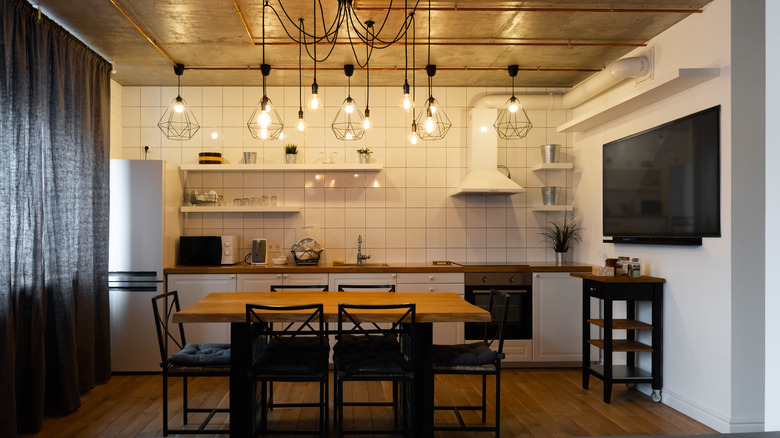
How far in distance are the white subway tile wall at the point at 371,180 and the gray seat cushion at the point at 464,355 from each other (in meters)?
2.30

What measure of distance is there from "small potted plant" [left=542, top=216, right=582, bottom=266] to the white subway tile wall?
108mm

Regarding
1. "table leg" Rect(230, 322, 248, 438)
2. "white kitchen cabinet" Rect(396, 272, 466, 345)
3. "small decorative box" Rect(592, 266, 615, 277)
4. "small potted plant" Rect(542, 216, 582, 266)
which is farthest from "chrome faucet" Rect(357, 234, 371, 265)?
"table leg" Rect(230, 322, 248, 438)

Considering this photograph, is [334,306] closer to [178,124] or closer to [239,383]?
[239,383]

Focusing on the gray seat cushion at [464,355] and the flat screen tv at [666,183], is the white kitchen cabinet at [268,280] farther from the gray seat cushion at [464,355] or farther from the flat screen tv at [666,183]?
the flat screen tv at [666,183]

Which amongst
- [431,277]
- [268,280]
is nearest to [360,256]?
[431,277]

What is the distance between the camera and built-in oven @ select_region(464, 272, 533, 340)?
5.08 meters

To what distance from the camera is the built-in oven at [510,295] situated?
508 cm

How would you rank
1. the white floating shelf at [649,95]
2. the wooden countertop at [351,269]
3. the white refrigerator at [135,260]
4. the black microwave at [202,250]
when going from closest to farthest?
the white floating shelf at [649,95] → the white refrigerator at [135,260] → the wooden countertop at [351,269] → the black microwave at [202,250]

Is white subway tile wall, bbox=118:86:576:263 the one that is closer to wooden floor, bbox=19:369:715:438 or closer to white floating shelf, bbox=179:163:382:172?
white floating shelf, bbox=179:163:382:172

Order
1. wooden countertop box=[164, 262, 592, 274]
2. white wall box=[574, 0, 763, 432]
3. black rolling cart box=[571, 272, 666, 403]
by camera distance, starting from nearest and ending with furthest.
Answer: white wall box=[574, 0, 763, 432] → black rolling cart box=[571, 272, 666, 403] → wooden countertop box=[164, 262, 592, 274]

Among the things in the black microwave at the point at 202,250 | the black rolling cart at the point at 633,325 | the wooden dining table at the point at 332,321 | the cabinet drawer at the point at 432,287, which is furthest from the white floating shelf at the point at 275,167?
the black rolling cart at the point at 633,325

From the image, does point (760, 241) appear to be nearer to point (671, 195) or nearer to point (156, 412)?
point (671, 195)

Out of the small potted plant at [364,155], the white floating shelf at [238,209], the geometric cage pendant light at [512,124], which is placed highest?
the geometric cage pendant light at [512,124]

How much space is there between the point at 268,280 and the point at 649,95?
3.50m
